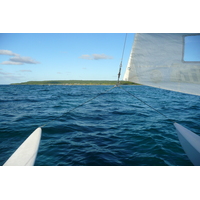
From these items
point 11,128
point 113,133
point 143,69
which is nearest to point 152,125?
point 113,133

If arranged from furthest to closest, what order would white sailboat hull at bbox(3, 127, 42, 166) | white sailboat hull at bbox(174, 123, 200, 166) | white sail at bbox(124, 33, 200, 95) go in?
white sail at bbox(124, 33, 200, 95) < white sailboat hull at bbox(174, 123, 200, 166) < white sailboat hull at bbox(3, 127, 42, 166)

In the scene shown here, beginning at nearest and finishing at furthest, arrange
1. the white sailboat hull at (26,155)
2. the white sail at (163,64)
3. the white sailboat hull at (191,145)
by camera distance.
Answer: the white sailboat hull at (26,155), the white sailboat hull at (191,145), the white sail at (163,64)

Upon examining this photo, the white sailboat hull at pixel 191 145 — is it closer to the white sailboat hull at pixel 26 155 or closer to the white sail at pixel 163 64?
the white sail at pixel 163 64

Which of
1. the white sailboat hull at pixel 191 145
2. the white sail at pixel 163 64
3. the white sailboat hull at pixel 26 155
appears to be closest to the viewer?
the white sailboat hull at pixel 26 155

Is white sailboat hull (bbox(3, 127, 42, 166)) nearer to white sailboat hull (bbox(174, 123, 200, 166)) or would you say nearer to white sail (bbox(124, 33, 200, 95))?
white sail (bbox(124, 33, 200, 95))

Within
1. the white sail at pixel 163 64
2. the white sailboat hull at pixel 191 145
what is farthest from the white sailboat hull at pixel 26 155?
the white sailboat hull at pixel 191 145

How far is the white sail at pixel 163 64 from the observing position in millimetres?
4078

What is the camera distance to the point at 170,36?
13.7 ft

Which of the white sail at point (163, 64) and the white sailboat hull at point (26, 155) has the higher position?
the white sail at point (163, 64)

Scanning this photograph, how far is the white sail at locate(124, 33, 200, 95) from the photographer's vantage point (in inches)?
161

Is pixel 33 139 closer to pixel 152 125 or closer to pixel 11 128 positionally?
pixel 11 128

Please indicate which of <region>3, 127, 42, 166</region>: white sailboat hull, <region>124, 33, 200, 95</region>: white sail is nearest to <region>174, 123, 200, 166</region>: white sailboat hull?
<region>124, 33, 200, 95</region>: white sail

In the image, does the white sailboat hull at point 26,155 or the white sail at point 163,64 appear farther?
the white sail at point 163,64

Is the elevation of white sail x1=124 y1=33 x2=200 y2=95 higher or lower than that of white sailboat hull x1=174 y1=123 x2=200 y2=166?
higher
